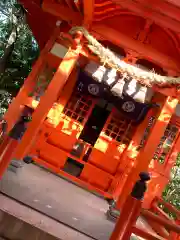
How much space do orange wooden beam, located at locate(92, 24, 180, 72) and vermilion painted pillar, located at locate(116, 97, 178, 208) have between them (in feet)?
3.35

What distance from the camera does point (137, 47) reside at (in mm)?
7840

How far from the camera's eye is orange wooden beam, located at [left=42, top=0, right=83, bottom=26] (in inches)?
310

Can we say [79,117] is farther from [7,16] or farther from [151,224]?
[7,16]

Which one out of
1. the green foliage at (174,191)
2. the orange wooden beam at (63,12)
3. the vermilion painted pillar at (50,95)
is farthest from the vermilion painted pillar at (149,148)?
the green foliage at (174,191)

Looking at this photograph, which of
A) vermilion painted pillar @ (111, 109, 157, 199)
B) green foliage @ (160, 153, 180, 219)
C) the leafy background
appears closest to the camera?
vermilion painted pillar @ (111, 109, 157, 199)

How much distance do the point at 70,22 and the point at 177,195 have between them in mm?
14791

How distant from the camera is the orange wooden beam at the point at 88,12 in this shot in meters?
6.76

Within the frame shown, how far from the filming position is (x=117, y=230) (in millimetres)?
3715

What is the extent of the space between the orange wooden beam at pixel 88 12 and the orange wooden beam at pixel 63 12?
315mm

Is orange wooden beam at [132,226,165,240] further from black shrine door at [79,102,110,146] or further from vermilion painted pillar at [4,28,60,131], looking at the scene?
black shrine door at [79,102,110,146]

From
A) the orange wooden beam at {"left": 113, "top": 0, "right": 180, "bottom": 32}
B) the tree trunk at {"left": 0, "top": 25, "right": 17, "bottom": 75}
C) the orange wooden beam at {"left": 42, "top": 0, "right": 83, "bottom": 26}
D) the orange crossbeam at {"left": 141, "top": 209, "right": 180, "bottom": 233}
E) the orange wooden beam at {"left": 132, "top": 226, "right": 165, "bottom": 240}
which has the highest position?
the orange wooden beam at {"left": 113, "top": 0, "right": 180, "bottom": 32}

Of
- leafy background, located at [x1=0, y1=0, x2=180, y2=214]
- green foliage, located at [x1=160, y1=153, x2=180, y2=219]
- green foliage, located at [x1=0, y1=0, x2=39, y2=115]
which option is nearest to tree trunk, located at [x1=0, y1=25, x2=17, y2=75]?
leafy background, located at [x1=0, y1=0, x2=180, y2=214]

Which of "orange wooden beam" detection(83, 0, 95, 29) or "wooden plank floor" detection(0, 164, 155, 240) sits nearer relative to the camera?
"wooden plank floor" detection(0, 164, 155, 240)

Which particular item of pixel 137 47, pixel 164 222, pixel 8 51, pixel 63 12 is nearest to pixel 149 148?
pixel 137 47
